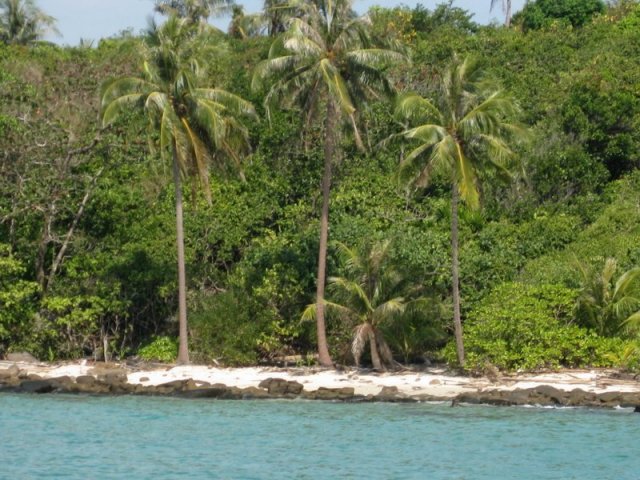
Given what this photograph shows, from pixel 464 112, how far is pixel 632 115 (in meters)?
11.7

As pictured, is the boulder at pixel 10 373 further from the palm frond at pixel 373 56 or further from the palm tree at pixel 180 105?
the palm frond at pixel 373 56

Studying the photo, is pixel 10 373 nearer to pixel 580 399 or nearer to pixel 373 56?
pixel 373 56

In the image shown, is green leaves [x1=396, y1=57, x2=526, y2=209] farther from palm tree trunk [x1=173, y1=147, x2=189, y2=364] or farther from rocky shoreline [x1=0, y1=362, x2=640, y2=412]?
palm tree trunk [x1=173, y1=147, x2=189, y2=364]

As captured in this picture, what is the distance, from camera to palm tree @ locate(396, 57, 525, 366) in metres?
25.7

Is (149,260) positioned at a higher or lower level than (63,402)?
higher

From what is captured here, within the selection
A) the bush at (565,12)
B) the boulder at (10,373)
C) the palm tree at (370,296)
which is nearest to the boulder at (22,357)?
the boulder at (10,373)

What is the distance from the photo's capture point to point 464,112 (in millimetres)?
26328

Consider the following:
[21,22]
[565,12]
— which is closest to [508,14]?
[565,12]

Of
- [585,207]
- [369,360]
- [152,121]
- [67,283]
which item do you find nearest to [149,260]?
[67,283]

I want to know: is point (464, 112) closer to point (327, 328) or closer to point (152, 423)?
point (327, 328)

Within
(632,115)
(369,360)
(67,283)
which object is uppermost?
(632,115)

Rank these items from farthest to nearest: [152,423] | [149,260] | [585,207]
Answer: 1. [585,207]
2. [149,260]
3. [152,423]

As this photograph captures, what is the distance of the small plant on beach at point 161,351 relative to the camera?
1189 inches

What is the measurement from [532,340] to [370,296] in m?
4.05
